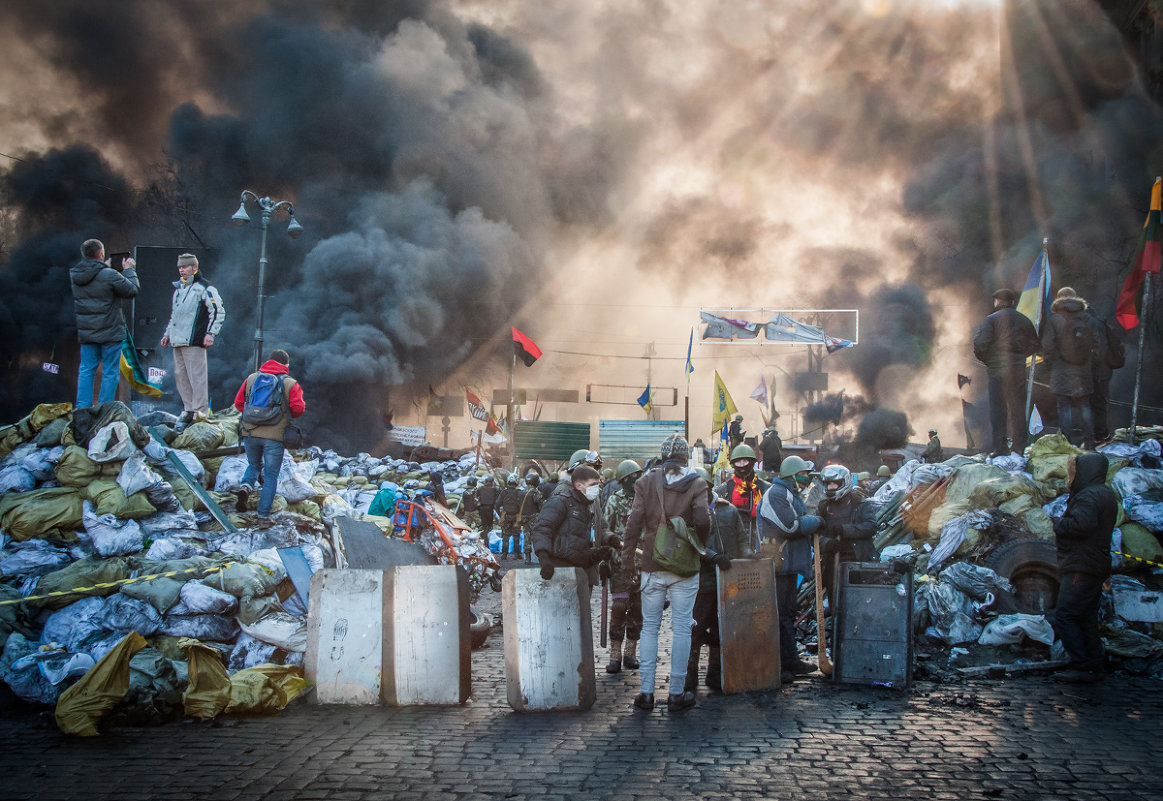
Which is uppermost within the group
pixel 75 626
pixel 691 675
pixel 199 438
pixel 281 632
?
pixel 199 438

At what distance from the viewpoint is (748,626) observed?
5668 mm

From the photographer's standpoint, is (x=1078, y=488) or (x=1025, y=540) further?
(x=1025, y=540)

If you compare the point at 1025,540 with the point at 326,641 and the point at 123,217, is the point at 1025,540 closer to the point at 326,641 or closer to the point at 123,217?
the point at 326,641

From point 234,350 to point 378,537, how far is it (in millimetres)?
30176

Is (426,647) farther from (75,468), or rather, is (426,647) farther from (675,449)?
(75,468)

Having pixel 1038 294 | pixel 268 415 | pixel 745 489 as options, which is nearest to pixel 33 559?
pixel 268 415

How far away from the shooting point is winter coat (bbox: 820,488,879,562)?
6.38 metres

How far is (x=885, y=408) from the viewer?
114 ft

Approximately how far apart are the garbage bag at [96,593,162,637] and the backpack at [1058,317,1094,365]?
10.6 meters

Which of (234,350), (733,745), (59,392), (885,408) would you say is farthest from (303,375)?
(733,745)

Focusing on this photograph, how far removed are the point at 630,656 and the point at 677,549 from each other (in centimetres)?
200

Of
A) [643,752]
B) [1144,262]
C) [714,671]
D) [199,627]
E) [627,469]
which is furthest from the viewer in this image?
[1144,262]

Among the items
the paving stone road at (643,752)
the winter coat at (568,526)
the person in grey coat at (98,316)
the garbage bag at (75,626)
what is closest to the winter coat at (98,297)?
the person in grey coat at (98,316)

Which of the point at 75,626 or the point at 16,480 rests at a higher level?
the point at 16,480
